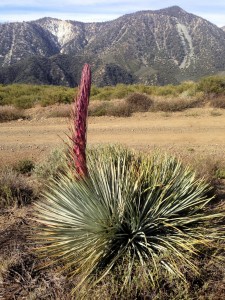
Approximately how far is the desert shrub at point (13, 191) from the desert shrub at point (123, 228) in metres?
1.92

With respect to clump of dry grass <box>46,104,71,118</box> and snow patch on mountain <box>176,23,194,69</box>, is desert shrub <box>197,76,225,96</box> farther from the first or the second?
snow patch on mountain <box>176,23,194,69</box>

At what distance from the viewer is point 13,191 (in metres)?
A: 5.96

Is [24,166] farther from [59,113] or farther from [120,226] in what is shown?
[59,113]

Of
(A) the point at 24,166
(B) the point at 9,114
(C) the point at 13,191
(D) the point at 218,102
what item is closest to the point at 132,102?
(D) the point at 218,102

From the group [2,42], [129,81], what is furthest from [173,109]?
[2,42]

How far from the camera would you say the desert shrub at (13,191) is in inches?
227

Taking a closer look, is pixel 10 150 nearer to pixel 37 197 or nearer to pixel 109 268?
pixel 37 197

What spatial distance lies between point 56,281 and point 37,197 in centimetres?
246

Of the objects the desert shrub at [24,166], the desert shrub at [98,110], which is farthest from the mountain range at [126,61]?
the desert shrub at [24,166]

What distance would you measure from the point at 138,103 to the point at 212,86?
15.9 feet

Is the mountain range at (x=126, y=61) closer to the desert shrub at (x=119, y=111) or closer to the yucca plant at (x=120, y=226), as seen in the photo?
the desert shrub at (x=119, y=111)

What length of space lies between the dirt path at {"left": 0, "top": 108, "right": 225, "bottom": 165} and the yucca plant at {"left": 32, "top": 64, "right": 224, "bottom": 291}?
206 inches

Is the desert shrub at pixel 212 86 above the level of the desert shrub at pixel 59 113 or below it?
above

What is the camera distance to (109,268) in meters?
3.46
